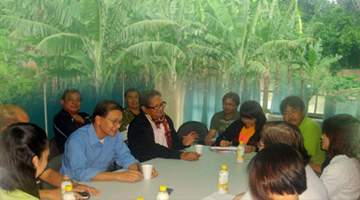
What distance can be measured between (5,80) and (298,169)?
325 centimetres

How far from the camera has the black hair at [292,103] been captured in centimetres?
390

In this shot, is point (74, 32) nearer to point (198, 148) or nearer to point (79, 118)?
point (79, 118)

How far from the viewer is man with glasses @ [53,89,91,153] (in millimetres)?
3699

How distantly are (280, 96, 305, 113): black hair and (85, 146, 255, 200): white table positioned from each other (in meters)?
1.33

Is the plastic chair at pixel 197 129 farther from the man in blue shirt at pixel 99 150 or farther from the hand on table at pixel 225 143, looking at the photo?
the man in blue shirt at pixel 99 150

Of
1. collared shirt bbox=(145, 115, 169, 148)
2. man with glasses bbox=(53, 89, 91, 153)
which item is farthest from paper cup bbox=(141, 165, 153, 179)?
man with glasses bbox=(53, 89, 91, 153)

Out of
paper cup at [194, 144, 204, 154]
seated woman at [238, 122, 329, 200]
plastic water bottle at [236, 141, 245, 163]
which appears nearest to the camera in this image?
seated woman at [238, 122, 329, 200]

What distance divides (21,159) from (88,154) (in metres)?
0.97

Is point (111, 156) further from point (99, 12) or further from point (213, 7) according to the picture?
point (213, 7)

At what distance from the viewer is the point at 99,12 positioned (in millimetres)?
4059

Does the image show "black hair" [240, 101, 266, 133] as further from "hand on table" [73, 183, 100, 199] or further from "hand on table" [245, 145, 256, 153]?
"hand on table" [73, 183, 100, 199]

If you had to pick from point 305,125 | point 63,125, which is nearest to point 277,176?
point 305,125

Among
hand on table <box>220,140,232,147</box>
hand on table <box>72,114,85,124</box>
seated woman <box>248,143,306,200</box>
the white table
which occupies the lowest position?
the white table

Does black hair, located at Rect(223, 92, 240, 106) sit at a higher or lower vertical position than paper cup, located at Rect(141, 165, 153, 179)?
higher
